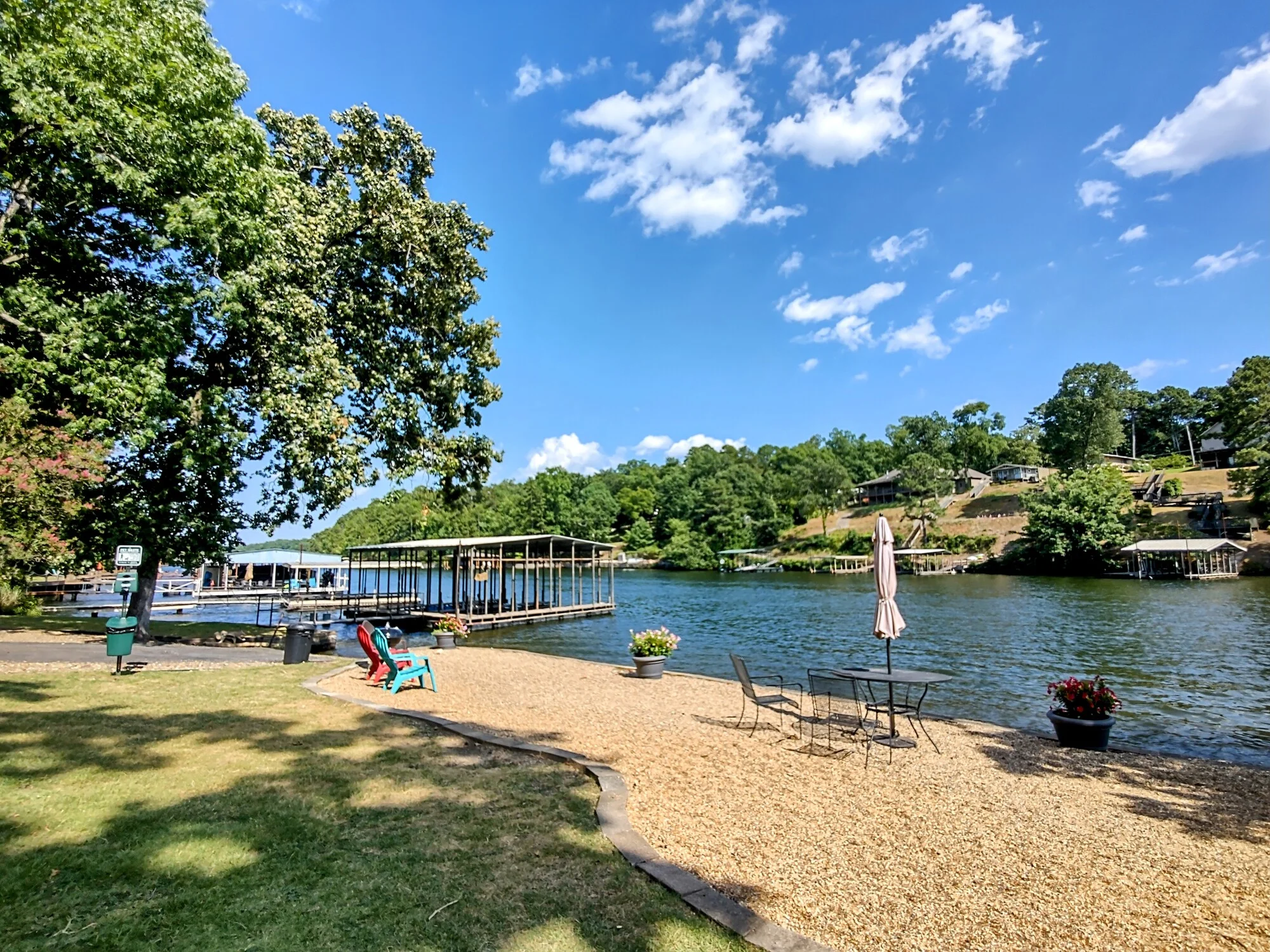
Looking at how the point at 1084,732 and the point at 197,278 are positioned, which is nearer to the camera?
the point at 1084,732

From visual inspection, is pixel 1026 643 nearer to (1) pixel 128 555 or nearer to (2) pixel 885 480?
(1) pixel 128 555

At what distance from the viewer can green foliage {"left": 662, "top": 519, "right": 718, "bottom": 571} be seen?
83312 millimetres

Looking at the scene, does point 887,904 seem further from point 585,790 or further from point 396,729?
point 396,729

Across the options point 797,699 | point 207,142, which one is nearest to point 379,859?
point 797,699

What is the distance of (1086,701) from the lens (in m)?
7.94

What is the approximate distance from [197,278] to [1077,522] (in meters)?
60.4

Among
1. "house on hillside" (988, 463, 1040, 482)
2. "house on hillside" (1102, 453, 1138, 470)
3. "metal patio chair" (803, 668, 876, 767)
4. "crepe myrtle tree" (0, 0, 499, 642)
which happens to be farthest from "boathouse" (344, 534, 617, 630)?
"house on hillside" (1102, 453, 1138, 470)

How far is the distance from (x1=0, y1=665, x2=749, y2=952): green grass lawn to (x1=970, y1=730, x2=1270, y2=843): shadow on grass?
4849mm

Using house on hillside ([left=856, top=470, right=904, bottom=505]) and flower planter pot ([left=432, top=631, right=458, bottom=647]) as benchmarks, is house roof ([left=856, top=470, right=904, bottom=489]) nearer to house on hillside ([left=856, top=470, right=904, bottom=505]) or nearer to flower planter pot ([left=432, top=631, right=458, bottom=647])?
house on hillside ([left=856, top=470, right=904, bottom=505])

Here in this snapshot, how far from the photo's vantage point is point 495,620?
26.5 metres

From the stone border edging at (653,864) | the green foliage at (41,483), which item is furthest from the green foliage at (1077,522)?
the green foliage at (41,483)

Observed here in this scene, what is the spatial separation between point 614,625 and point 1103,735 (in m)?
21.7

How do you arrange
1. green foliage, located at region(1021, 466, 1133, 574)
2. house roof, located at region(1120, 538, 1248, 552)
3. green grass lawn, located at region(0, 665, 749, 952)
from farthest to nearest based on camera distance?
green foliage, located at region(1021, 466, 1133, 574) < house roof, located at region(1120, 538, 1248, 552) < green grass lawn, located at region(0, 665, 749, 952)

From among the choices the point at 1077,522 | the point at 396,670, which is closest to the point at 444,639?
the point at 396,670
